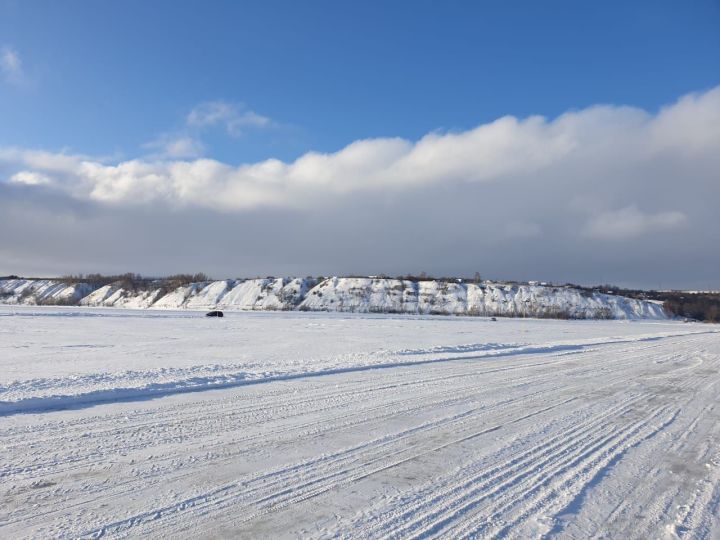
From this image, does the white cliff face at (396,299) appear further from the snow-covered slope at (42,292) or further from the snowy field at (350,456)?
the snowy field at (350,456)

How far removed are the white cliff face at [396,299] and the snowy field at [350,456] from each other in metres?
87.2

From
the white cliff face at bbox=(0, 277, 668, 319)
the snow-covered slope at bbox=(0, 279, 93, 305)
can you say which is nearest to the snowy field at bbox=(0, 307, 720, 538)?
the white cliff face at bbox=(0, 277, 668, 319)

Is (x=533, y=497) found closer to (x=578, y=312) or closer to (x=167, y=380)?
→ (x=167, y=380)

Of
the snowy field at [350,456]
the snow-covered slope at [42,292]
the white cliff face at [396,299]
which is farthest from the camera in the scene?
the snow-covered slope at [42,292]

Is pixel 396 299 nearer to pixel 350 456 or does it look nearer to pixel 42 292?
pixel 350 456

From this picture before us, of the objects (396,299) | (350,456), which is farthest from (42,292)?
(350,456)

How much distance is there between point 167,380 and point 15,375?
12.5 feet

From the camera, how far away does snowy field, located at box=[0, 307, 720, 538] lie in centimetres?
412

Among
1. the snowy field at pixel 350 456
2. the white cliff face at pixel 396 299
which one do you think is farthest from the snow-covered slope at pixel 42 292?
the snowy field at pixel 350 456

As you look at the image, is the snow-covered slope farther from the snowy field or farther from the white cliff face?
the snowy field

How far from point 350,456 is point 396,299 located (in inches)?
4008

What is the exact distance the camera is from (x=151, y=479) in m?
4.90

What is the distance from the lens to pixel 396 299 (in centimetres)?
10712

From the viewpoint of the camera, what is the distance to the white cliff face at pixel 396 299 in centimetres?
10056
